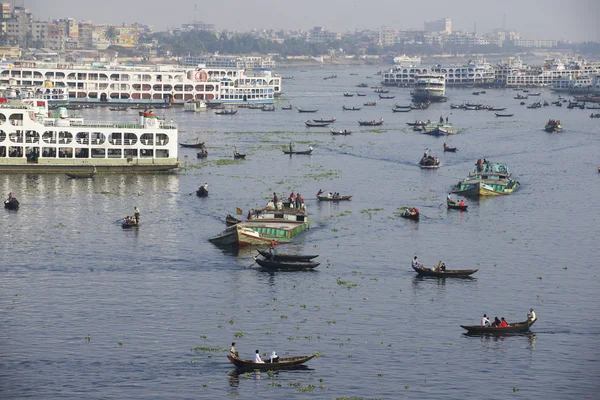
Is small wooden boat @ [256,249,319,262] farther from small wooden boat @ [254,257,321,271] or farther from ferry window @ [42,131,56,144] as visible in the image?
ferry window @ [42,131,56,144]

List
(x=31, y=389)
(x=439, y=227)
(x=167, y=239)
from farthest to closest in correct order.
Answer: (x=439, y=227), (x=167, y=239), (x=31, y=389)

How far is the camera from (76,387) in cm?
4844

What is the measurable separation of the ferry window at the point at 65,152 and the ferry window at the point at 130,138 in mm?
5753

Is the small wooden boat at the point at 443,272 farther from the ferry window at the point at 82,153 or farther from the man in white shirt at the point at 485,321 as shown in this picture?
the ferry window at the point at 82,153

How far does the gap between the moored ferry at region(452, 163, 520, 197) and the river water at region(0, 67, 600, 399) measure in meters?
2.15

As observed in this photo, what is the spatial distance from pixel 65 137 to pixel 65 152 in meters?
1.58

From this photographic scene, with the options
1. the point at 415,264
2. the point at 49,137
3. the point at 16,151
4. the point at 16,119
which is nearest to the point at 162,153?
the point at 49,137

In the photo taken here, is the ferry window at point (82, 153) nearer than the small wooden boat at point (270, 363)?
No

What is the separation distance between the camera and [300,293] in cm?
6388

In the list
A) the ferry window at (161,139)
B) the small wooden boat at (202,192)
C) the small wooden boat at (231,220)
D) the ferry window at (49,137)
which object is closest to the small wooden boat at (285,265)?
the small wooden boat at (231,220)

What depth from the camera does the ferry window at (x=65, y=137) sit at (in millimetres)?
105688

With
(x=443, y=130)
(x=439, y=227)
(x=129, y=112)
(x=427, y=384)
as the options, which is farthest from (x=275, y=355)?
(x=129, y=112)

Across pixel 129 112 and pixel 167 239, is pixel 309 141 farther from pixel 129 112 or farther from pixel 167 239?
pixel 167 239

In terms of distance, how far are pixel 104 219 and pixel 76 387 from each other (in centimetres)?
3729
